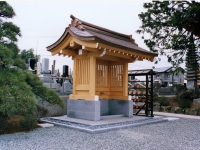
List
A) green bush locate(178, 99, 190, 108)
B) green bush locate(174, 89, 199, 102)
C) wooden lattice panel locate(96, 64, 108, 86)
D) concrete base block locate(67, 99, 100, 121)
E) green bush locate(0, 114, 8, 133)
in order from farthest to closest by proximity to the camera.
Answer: green bush locate(174, 89, 199, 102) < green bush locate(178, 99, 190, 108) < wooden lattice panel locate(96, 64, 108, 86) < concrete base block locate(67, 99, 100, 121) < green bush locate(0, 114, 8, 133)

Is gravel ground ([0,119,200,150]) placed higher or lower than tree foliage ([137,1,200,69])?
lower

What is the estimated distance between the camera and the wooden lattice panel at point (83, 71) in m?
7.21

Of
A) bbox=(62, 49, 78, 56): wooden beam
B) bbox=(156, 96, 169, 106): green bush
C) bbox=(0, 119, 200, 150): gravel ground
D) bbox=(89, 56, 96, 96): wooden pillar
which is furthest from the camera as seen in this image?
bbox=(156, 96, 169, 106): green bush

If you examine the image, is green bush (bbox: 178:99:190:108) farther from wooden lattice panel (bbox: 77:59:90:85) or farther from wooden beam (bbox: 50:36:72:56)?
wooden beam (bbox: 50:36:72:56)

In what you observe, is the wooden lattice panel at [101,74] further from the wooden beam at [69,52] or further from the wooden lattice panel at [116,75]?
the wooden beam at [69,52]

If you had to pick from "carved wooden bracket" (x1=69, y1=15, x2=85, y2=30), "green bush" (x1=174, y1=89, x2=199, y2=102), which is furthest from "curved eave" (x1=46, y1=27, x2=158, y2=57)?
"green bush" (x1=174, y1=89, x2=199, y2=102)

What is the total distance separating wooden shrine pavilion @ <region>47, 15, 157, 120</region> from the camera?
21.7 ft

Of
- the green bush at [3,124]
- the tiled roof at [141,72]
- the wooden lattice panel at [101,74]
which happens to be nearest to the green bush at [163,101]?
the tiled roof at [141,72]

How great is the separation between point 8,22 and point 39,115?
3.68 m

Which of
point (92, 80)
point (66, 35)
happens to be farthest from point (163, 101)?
point (66, 35)

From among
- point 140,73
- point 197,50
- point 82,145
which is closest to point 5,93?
point 82,145

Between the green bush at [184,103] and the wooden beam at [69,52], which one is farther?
the green bush at [184,103]

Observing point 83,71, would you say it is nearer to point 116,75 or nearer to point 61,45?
point 61,45

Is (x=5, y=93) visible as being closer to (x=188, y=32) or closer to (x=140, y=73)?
(x=140, y=73)
